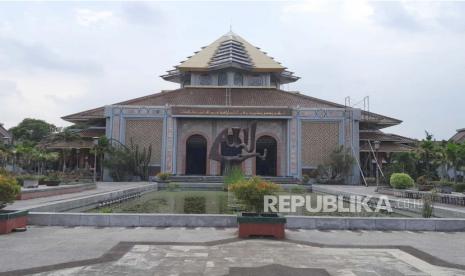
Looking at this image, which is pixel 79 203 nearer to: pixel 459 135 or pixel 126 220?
pixel 126 220

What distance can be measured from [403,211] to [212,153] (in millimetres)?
14789

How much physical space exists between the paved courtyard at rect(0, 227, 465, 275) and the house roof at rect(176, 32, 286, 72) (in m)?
32.1

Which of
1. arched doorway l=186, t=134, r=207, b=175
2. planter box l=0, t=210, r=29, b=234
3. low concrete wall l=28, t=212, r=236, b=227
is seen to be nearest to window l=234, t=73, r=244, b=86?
arched doorway l=186, t=134, r=207, b=175

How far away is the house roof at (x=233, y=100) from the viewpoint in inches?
1420

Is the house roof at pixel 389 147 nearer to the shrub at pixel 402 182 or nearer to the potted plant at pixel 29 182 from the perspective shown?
the shrub at pixel 402 182

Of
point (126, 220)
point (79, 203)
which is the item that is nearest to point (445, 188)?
point (126, 220)

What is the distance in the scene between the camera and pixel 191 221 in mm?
10539

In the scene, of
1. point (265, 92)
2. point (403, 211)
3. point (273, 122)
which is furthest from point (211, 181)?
point (403, 211)

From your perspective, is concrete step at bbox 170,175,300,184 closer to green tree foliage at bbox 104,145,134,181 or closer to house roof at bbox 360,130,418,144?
green tree foliage at bbox 104,145,134,181

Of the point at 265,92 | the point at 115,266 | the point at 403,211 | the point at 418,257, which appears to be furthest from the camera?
the point at 265,92

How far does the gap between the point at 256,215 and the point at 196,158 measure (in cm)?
2834

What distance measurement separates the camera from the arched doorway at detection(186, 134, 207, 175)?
120 ft

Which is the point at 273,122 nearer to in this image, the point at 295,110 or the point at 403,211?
the point at 295,110

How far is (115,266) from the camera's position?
6.35 metres
